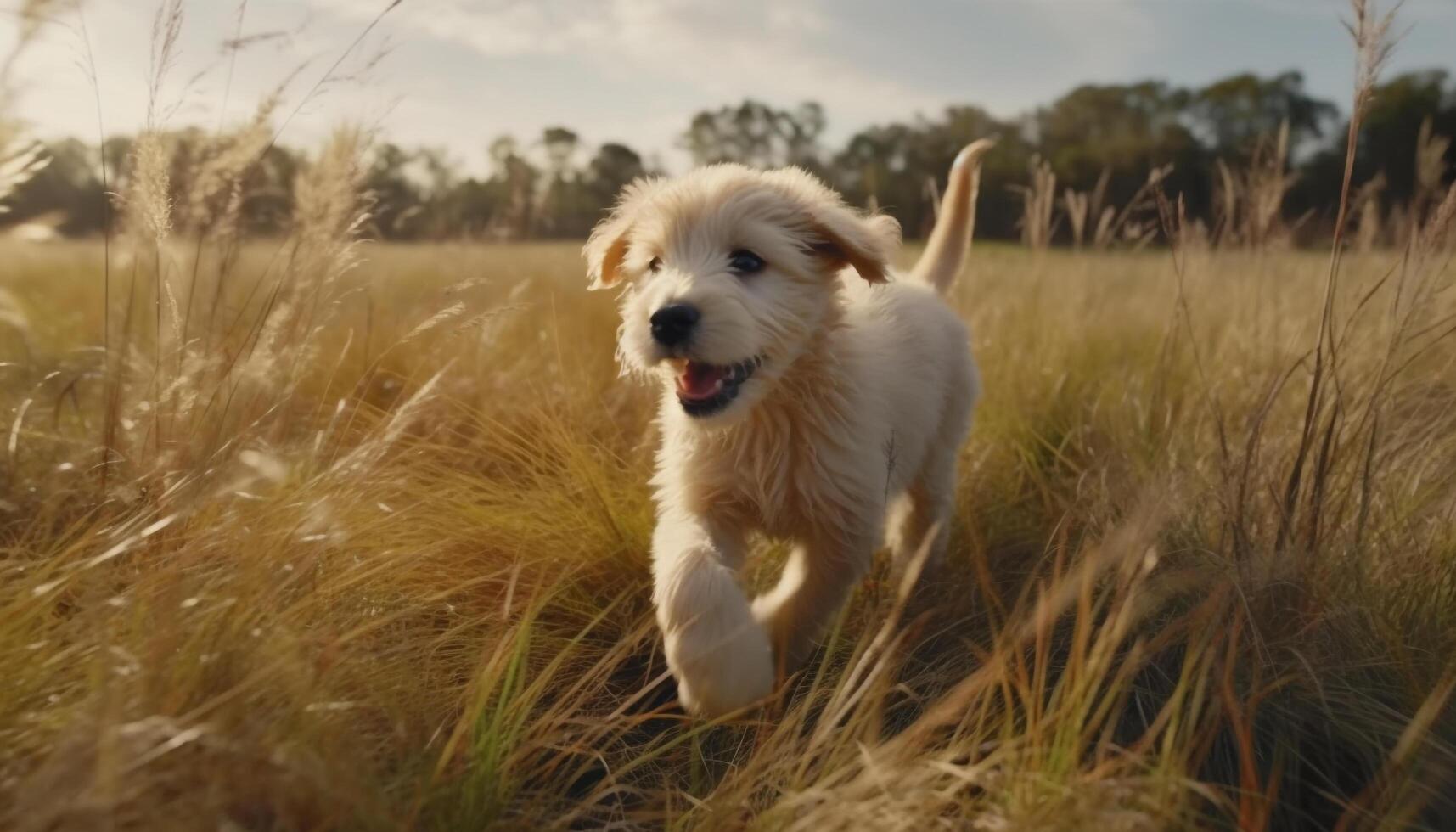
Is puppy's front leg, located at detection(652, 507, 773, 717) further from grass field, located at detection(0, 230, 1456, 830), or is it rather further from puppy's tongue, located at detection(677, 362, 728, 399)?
puppy's tongue, located at detection(677, 362, 728, 399)

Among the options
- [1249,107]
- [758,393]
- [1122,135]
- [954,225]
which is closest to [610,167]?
[954,225]

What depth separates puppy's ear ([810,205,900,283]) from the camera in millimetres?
2598

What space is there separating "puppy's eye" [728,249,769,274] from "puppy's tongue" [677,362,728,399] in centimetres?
33

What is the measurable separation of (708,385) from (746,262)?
0.40 metres

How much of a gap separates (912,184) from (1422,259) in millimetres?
19242

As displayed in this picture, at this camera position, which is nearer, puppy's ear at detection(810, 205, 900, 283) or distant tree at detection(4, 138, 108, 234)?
distant tree at detection(4, 138, 108, 234)

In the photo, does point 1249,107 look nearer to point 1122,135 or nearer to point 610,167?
point 1122,135

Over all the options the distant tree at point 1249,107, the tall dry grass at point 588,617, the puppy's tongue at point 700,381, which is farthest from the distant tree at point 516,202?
the distant tree at point 1249,107

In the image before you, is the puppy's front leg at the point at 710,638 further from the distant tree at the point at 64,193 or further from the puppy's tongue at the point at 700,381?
the distant tree at the point at 64,193

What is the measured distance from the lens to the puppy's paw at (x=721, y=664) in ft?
6.49

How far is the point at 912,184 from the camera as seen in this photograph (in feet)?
67.4

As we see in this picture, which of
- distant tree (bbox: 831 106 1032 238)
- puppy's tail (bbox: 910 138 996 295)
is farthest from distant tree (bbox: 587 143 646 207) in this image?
puppy's tail (bbox: 910 138 996 295)

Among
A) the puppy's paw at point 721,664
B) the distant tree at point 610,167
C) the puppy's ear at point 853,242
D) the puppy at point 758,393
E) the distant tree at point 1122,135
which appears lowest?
the puppy's paw at point 721,664

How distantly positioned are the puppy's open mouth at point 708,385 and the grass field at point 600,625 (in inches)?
21.5
